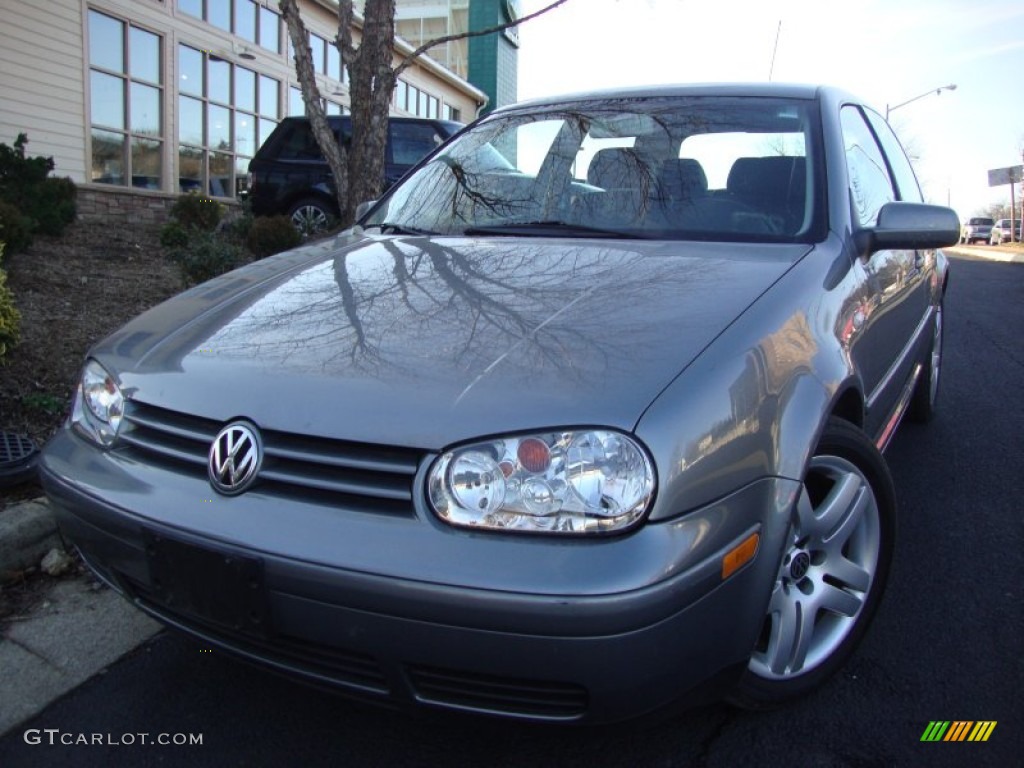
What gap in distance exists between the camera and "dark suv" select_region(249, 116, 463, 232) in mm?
10086

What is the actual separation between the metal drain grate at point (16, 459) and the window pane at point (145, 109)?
9.82m

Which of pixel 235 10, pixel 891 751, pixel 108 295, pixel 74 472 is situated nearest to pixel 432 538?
pixel 74 472

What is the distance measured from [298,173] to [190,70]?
4.01 metres

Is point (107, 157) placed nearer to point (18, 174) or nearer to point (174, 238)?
point (18, 174)

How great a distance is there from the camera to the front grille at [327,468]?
1641mm

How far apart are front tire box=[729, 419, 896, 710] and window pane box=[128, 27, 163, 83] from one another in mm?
12112

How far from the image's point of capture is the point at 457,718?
204 cm

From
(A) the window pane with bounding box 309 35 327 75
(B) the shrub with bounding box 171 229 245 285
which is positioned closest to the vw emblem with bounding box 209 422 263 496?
(B) the shrub with bounding box 171 229 245 285

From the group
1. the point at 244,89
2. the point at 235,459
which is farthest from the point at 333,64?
the point at 235,459

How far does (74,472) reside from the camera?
2029mm

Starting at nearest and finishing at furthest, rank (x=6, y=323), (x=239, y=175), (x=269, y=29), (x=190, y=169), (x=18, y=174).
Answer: (x=6, y=323) → (x=18, y=174) → (x=190, y=169) → (x=239, y=175) → (x=269, y=29)

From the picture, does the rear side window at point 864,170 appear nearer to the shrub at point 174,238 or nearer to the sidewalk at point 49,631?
the sidewalk at point 49,631

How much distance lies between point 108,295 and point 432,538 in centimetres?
480

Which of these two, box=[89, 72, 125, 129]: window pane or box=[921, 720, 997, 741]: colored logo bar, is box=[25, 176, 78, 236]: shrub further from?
box=[921, 720, 997, 741]: colored logo bar
